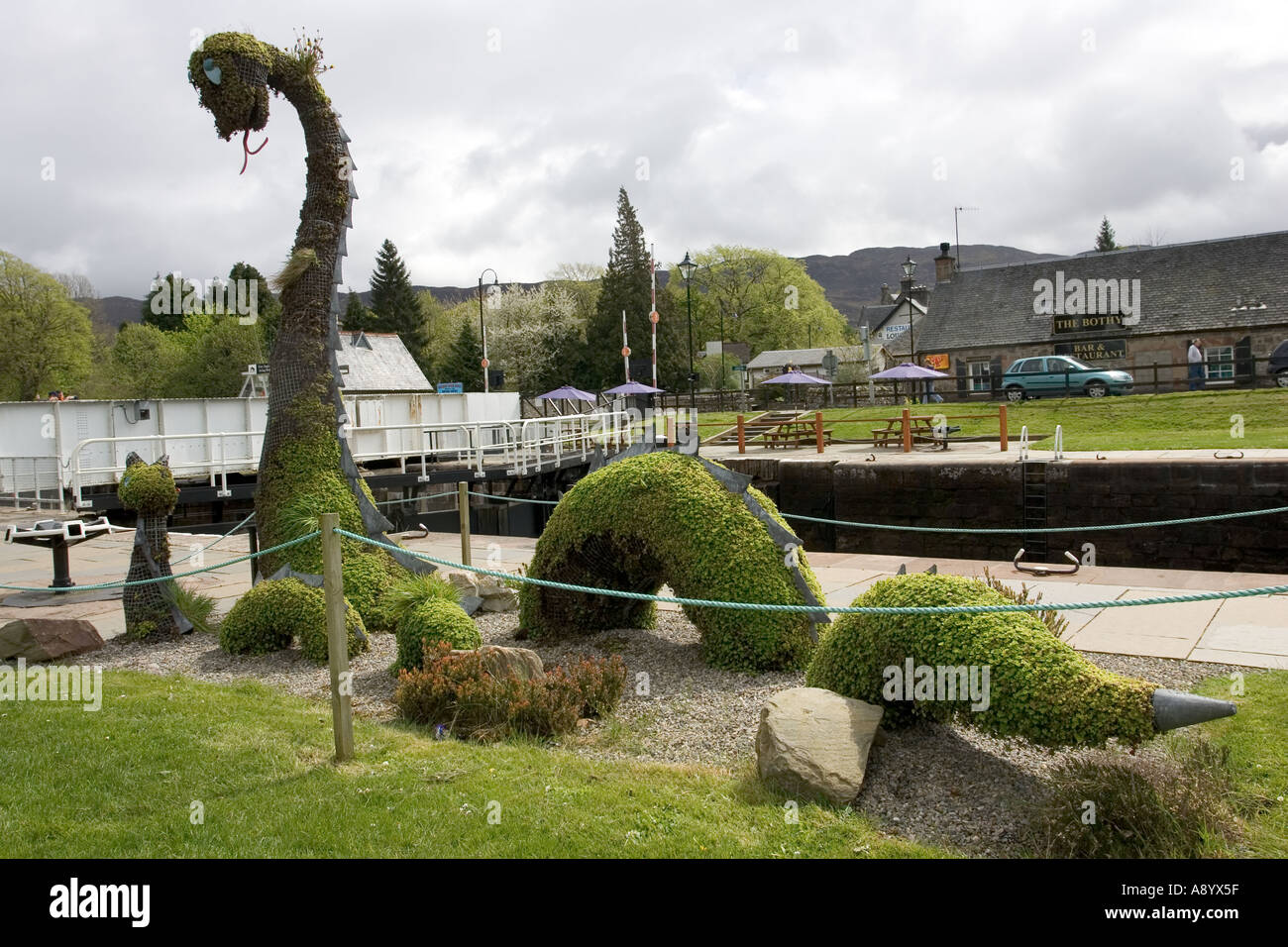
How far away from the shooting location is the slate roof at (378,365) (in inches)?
1324

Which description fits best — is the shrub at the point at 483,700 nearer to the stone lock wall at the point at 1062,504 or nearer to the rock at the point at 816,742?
the rock at the point at 816,742

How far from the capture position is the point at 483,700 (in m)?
5.84

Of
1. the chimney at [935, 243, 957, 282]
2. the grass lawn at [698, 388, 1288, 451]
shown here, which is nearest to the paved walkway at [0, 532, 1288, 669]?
the grass lawn at [698, 388, 1288, 451]

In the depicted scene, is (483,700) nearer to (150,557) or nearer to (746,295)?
(150,557)

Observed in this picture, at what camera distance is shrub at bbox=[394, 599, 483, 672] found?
6.81m

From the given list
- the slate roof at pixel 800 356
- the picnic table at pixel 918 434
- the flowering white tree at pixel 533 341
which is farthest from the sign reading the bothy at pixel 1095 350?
the slate roof at pixel 800 356

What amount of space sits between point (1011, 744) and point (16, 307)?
56027 mm

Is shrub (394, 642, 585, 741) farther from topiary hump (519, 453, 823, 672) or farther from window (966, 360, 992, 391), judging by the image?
window (966, 360, 992, 391)

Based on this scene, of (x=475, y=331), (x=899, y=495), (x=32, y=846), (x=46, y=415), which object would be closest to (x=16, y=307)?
(x=475, y=331)

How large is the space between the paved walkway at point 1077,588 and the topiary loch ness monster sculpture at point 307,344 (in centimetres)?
232

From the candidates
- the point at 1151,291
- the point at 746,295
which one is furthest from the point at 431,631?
the point at 746,295

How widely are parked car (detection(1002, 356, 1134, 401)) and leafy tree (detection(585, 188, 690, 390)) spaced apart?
93.2 ft
